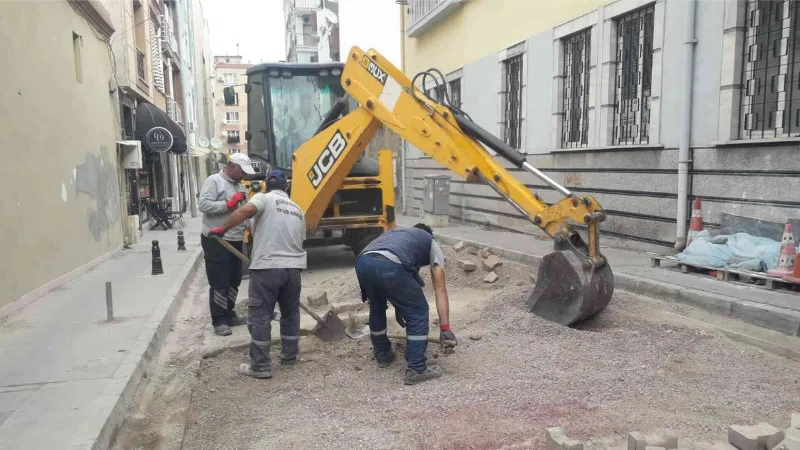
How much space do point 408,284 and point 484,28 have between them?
32.5 feet

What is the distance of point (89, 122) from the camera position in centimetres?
928

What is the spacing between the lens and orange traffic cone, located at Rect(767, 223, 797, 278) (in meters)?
5.52

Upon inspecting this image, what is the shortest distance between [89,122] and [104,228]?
73.2 inches

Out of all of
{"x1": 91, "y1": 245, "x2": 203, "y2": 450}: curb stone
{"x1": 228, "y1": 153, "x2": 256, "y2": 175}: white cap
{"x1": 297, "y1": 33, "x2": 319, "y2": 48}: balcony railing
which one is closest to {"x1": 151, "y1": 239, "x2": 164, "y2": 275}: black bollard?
{"x1": 91, "y1": 245, "x2": 203, "y2": 450}: curb stone

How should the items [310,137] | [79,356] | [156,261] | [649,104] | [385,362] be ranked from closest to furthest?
[385,362]
[79,356]
[649,104]
[156,261]
[310,137]

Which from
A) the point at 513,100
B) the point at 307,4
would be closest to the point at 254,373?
the point at 513,100

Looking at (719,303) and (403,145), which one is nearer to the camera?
(719,303)

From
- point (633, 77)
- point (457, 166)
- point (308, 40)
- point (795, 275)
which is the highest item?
point (308, 40)

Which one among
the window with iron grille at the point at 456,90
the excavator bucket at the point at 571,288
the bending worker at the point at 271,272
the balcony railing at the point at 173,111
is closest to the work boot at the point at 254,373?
the bending worker at the point at 271,272

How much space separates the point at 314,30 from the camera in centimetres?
2172

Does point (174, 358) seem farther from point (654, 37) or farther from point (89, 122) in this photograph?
point (654, 37)

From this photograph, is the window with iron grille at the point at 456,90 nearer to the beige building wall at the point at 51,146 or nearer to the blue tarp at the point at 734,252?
the beige building wall at the point at 51,146

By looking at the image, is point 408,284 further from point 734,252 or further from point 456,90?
point 456,90

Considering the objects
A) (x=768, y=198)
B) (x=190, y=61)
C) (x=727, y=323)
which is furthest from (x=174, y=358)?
(x=190, y=61)
